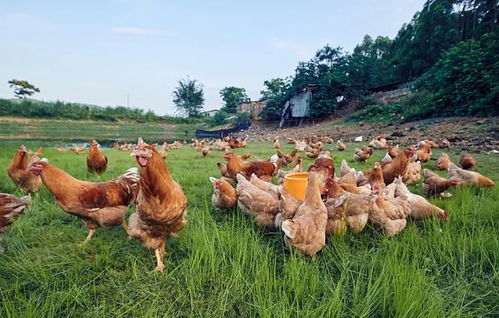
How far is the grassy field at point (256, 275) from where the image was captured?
172 centimetres

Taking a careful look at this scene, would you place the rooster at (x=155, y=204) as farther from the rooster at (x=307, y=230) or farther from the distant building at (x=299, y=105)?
the distant building at (x=299, y=105)

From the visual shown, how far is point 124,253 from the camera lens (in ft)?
8.07

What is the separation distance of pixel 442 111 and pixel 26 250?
54.0 ft

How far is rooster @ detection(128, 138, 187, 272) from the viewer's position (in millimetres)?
2164

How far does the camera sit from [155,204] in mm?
2225

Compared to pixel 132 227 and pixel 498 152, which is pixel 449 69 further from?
pixel 132 227

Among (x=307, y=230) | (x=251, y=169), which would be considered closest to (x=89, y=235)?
(x=307, y=230)

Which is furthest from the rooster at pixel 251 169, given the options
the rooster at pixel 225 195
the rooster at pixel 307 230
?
the rooster at pixel 307 230

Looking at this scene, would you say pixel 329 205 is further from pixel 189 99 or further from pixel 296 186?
pixel 189 99

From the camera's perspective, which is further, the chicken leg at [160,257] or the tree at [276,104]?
the tree at [276,104]

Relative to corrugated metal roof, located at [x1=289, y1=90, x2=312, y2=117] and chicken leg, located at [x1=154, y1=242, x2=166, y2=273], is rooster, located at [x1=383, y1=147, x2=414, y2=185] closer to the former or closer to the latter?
chicken leg, located at [x1=154, y1=242, x2=166, y2=273]

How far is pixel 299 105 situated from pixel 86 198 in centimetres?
2605

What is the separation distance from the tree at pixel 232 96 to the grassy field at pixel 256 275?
45050 millimetres

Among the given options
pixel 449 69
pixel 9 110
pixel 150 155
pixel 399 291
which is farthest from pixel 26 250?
pixel 9 110
